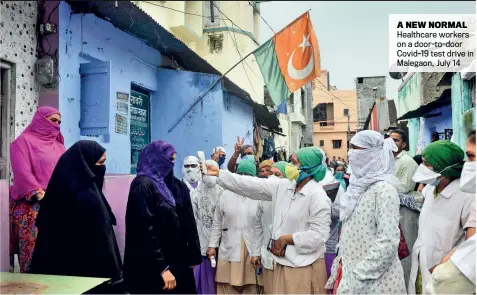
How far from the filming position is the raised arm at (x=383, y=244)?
8.27 feet

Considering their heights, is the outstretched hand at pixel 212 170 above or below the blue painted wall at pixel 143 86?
below

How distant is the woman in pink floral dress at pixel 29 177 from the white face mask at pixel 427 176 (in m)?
3.02

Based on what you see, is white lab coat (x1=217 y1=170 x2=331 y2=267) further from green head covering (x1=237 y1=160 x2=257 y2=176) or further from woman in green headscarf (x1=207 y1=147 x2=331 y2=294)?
green head covering (x1=237 y1=160 x2=257 y2=176)

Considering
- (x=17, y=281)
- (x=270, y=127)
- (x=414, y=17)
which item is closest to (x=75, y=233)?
(x=17, y=281)

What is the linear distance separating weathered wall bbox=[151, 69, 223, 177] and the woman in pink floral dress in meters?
4.52

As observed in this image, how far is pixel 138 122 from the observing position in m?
7.88

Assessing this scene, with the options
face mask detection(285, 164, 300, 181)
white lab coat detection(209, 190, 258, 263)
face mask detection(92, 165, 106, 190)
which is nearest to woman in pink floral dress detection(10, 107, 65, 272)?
face mask detection(92, 165, 106, 190)

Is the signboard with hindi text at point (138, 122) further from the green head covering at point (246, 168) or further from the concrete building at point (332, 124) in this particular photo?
the concrete building at point (332, 124)

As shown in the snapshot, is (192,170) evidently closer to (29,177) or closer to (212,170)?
(212,170)

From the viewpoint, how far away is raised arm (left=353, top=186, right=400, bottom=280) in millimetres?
2521

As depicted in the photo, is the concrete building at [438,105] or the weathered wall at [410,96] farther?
the weathered wall at [410,96]

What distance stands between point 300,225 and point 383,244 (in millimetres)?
856

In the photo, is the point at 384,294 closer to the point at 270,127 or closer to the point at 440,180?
the point at 440,180
